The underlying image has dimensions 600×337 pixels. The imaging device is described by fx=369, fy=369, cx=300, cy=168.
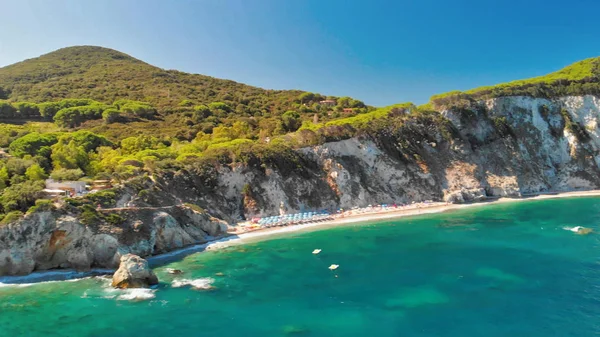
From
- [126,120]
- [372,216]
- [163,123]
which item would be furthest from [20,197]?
[126,120]

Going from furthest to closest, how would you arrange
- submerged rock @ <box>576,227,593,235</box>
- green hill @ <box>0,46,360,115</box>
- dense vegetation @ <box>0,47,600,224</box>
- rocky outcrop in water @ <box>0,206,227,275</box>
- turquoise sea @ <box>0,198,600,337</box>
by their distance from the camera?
green hill @ <box>0,46,360,115</box> < dense vegetation @ <box>0,47,600,224</box> < submerged rock @ <box>576,227,593,235</box> < rocky outcrop in water @ <box>0,206,227,275</box> < turquoise sea @ <box>0,198,600,337</box>

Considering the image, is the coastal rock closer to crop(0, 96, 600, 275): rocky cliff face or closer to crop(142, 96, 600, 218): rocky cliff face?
crop(0, 96, 600, 275): rocky cliff face

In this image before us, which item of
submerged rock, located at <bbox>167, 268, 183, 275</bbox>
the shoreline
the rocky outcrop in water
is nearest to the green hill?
the shoreline

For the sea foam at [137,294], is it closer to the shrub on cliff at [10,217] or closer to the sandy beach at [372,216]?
the sandy beach at [372,216]

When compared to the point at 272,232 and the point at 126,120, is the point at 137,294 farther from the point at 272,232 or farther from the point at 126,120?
the point at 126,120

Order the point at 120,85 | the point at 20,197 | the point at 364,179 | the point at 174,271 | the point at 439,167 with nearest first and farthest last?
the point at 174,271
the point at 20,197
the point at 364,179
the point at 439,167
the point at 120,85

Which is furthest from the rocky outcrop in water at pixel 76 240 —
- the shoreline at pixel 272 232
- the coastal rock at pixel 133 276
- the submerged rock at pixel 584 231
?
the submerged rock at pixel 584 231

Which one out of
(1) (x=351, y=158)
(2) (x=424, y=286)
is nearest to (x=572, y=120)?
(1) (x=351, y=158)
